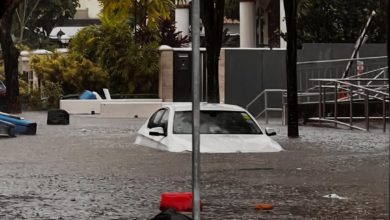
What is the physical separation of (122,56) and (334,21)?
9.50m

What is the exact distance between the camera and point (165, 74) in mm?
34344

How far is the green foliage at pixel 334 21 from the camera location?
111 feet

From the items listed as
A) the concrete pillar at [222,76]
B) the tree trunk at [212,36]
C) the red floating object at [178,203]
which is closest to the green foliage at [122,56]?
the concrete pillar at [222,76]

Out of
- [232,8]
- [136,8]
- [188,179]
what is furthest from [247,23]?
[188,179]

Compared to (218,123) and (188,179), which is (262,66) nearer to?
(218,123)

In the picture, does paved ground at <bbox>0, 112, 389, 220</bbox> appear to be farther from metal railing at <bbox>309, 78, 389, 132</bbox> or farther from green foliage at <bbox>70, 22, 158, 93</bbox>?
green foliage at <bbox>70, 22, 158, 93</bbox>

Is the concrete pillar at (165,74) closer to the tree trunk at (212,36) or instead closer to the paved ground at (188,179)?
the tree trunk at (212,36)

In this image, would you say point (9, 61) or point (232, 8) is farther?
point (232, 8)

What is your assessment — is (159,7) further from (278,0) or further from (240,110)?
(278,0)

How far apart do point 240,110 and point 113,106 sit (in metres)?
15.5

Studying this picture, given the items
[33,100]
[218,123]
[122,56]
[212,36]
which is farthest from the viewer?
[33,100]

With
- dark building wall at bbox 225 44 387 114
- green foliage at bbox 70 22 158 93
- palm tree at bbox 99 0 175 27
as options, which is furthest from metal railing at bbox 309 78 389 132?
green foliage at bbox 70 22 158 93

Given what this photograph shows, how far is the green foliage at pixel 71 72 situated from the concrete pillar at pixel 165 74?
3.06 meters

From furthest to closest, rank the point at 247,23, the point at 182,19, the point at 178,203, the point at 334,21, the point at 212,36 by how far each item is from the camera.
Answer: the point at 182,19 < the point at 247,23 < the point at 334,21 < the point at 212,36 < the point at 178,203
